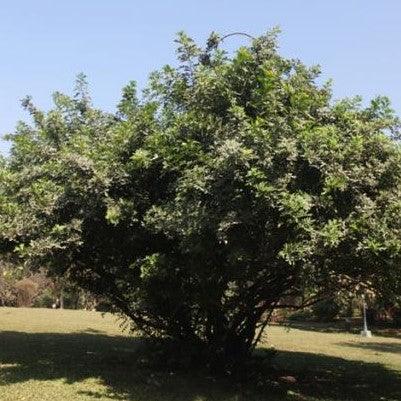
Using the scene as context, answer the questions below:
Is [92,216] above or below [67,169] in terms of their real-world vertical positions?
below

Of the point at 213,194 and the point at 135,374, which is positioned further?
the point at 135,374

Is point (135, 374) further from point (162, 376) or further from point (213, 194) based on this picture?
point (213, 194)

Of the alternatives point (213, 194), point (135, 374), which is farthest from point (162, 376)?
point (213, 194)

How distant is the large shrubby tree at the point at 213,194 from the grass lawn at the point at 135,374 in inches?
60.8

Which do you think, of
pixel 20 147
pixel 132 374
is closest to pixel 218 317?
pixel 132 374

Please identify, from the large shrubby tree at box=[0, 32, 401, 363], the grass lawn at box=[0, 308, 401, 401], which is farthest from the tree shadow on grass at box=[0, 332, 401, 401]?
the large shrubby tree at box=[0, 32, 401, 363]

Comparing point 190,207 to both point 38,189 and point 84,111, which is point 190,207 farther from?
point 84,111

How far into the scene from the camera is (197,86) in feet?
38.6

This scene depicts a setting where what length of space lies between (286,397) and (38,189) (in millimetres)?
6571

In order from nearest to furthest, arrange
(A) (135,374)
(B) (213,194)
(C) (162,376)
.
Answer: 1. (B) (213,194)
2. (C) (162,376)
3. (A) (135,374)

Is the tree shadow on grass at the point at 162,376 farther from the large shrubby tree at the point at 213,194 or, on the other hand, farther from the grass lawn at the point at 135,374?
the large shrubby tree at the point at 213,194

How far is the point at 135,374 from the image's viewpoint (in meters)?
13.3

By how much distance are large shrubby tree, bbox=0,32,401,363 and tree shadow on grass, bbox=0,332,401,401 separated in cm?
134

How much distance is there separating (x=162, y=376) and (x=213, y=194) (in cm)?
484
